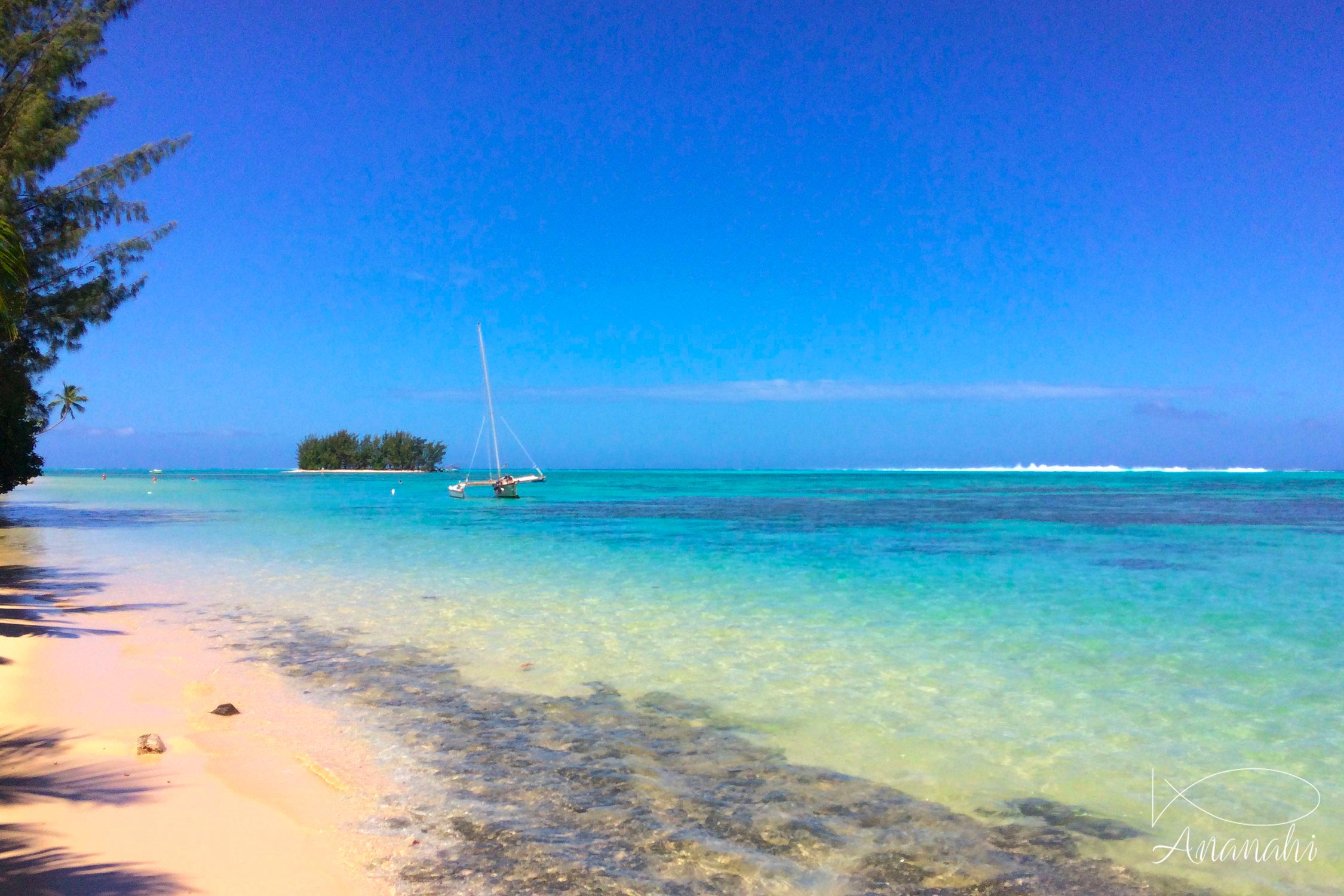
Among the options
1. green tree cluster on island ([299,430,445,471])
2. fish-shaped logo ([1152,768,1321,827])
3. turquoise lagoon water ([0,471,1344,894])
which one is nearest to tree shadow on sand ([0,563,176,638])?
turquoise lagoon water ([0,471,1344,894])

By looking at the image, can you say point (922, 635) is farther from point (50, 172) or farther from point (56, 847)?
point (50, 172)

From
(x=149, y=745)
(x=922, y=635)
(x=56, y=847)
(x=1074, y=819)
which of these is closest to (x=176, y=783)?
(x=149, y=745)

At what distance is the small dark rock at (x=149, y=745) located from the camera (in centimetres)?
606

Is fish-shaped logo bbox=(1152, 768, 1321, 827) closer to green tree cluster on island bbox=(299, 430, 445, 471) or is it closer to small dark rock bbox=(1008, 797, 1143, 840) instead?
small dark rock bbox=(1008, 797, 1143, 840)

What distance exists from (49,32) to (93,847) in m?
19.3

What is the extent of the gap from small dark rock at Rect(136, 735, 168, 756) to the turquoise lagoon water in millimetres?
3075

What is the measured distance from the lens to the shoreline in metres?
4.21

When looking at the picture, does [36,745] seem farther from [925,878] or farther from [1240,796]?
[1240,796]

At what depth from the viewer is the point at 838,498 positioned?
2490 inches

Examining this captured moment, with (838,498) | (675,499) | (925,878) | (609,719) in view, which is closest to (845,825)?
(925,878)

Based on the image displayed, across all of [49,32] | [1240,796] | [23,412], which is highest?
[49,32]

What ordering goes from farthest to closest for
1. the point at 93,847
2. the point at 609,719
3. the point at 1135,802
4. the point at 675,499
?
the point at 675,499 < the point at 609,719 < the point at 1135,802 < the point at 93,847

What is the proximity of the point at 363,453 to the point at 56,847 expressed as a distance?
596ft

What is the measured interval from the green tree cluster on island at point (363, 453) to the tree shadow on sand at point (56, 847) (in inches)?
6827
